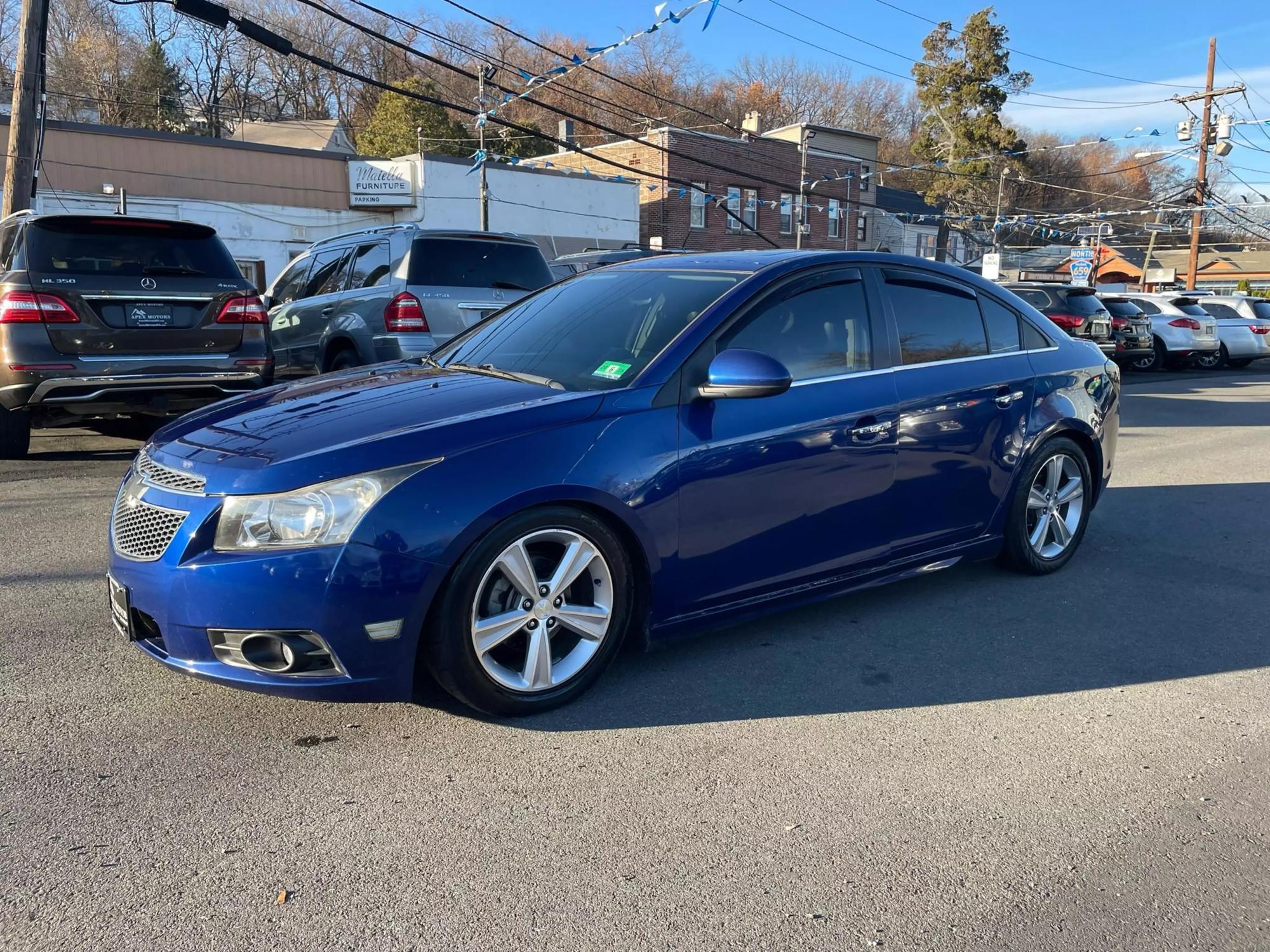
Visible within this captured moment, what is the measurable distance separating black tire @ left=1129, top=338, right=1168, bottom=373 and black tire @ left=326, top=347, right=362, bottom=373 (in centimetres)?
1741

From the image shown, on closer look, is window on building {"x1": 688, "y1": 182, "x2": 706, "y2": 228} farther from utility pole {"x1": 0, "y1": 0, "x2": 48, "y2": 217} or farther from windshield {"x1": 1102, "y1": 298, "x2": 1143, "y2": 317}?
utility pole {"x1": 0, "y1": 0, "x2": 48, "y2": 217}

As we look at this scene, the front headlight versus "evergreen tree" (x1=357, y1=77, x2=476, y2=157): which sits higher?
"evergreen tree" (x1=357, y1=77, x2=476, y2=157)

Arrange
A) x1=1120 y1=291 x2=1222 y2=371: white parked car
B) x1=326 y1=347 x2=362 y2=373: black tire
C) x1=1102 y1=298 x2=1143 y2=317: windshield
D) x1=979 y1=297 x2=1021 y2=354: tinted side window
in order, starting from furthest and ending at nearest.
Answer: x1=1120 y1=291 x2=1222 y2=371: white parked car < x1=1102 y1=298 x2=1143 y2=317: windshield < x1=326 y1=347 x2=362 y2=373: black tire < x1=979 y1=297 x2=1021 y2=354: tinted side window

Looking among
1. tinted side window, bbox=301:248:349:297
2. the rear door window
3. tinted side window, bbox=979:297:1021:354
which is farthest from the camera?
tinted side window, bbox=301:248:349:297

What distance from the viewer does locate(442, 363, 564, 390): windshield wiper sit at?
385cm

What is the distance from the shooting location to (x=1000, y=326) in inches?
202

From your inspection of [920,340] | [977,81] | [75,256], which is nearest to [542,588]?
[920,340]

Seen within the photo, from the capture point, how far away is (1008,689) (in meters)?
3.88

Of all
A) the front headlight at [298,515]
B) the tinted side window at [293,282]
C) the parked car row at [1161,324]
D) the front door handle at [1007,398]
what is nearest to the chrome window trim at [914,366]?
the front door handle at [1007,398]

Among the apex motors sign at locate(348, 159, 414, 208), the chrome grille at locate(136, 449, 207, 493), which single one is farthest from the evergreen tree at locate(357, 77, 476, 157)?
the chrome grille at locate(136, 449, 207, 493)

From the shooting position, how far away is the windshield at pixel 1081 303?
17.8 m

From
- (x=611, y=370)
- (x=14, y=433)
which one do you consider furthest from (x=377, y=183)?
(x=611, y=370)

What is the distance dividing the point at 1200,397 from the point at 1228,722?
1354 cm

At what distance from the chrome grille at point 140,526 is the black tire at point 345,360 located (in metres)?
5.45
